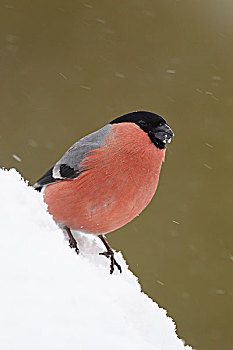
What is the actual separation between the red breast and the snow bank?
0.56 m

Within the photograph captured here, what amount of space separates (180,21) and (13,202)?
3717 millimetres

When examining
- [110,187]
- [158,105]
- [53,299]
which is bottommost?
[158,105]

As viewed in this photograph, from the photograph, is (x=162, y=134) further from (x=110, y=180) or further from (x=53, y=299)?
(x=53, y=299)

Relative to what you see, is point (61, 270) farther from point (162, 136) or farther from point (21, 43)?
point (21, 43)

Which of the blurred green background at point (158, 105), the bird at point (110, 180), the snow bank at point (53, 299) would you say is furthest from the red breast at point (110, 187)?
the blurred green background at point (158, 105)

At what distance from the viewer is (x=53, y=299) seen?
21.2 inches

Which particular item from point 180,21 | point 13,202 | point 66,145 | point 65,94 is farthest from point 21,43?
point 13,202

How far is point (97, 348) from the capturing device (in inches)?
20.1

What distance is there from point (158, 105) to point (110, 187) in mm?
2705

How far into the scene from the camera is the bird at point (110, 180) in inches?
51.1

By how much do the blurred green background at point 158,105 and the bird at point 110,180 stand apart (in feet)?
7.44

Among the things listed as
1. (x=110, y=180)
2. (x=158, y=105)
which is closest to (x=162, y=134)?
(x=110, y=180)

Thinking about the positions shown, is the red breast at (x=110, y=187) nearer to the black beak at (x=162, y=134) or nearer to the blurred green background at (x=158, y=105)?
the black beak at (x=162, y=134)

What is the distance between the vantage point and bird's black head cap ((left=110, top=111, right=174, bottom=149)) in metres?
1.38
